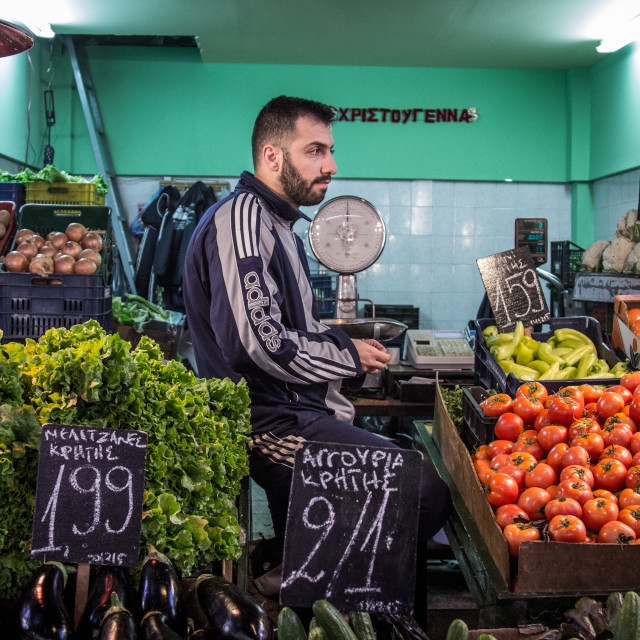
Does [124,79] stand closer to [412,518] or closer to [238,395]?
[238,395]

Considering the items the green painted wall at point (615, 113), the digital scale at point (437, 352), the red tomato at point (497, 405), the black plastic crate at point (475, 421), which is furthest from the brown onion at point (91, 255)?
the green painted wall at point (615, 113)

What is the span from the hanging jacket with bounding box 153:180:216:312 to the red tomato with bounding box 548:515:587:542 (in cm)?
485

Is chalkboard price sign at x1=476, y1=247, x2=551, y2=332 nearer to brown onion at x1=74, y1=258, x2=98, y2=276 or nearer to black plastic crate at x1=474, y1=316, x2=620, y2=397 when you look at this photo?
black plastic crate at x1=474, y1=316, x2=620, y2=397

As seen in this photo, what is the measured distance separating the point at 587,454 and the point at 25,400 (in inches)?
49.7

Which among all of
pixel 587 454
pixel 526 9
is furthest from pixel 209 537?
pixel 526 9

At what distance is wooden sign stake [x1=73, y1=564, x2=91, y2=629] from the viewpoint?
122 cm

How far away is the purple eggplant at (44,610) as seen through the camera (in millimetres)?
1095

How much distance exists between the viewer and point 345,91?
7137 mm

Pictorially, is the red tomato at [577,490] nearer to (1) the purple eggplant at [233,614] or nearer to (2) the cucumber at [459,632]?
(2) the cucumber at [459,632]

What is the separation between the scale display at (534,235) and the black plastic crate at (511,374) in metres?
1.08

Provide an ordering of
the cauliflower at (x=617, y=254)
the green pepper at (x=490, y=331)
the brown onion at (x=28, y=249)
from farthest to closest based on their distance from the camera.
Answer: the cauliflower at (x=617, y=254) < the brown onion at (x=28, y=249) < the green pepper at (x=490, y=331)

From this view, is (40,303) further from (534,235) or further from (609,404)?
(534,235)

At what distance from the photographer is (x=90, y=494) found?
121 centimetres

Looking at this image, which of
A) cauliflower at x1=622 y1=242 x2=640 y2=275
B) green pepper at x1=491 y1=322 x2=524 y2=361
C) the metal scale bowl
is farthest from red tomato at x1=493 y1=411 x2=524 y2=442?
cauliflower at x1=622 y1=242 x2=640 y2=275
